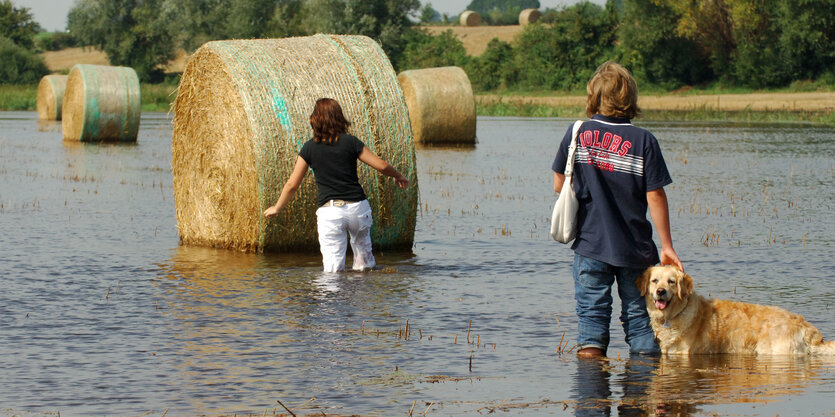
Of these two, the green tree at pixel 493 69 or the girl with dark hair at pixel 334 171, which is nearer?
the girl with dark hair at pixel 334 171

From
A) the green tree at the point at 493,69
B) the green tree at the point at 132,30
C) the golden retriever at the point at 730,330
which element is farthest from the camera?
the green tree at the point at 132,30

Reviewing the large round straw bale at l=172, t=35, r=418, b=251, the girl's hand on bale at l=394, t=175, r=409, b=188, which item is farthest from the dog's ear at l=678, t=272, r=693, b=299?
the large round straw bale at l=172, t=35, r=418, b=251

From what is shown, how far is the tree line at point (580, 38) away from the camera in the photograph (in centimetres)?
5544

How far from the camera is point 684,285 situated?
698 cm

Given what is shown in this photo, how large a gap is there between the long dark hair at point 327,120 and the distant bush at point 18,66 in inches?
2817

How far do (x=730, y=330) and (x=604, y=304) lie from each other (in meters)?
0.87

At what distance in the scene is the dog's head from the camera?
6836 mm

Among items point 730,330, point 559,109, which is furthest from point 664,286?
point 559,109

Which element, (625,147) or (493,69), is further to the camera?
(493,69)

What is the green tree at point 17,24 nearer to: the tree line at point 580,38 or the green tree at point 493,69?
the tree line at point 580,38

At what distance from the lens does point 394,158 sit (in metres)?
11.8

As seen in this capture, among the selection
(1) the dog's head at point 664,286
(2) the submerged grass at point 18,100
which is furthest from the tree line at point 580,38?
(1) the dog's head at point 664,286

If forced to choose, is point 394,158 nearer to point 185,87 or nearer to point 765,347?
point 185,87

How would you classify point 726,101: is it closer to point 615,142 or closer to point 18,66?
point 615,142
